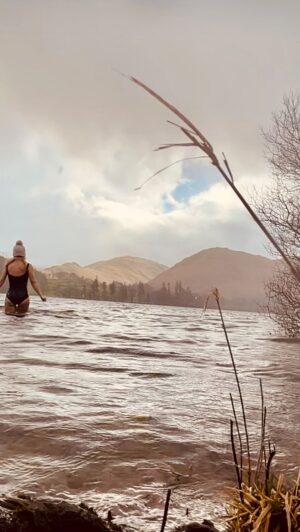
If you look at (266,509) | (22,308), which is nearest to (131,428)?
(266,509)

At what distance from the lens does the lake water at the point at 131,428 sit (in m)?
2.62

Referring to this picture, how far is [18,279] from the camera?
50.4 ft

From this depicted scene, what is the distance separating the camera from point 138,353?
9055 mm

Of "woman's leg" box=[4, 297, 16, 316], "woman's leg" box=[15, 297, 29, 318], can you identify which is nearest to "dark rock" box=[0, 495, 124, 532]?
"woman's leg" box=[4, 297, 16, 316]

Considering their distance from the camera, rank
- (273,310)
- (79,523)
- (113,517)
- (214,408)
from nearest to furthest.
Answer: (79,523)
(113,517)
(214,408)
(273,310)

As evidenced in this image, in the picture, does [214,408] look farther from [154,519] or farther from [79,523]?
[79,523]

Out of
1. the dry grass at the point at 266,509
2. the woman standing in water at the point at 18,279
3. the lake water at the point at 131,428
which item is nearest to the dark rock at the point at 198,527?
the lake water at the point at 131,428

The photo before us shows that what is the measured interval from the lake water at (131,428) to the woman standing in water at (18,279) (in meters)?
7.84

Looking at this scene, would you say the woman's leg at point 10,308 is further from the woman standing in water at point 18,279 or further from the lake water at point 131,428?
the lake water at point 131,428

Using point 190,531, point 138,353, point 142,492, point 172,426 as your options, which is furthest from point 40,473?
point 138,353

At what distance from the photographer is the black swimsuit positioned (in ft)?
50.5

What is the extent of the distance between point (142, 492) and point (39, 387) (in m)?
2.75

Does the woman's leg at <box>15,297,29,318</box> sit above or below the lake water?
above

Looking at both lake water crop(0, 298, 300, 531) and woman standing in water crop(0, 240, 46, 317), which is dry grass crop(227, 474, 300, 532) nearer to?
lake water crop(0, 298, 300, 531)
